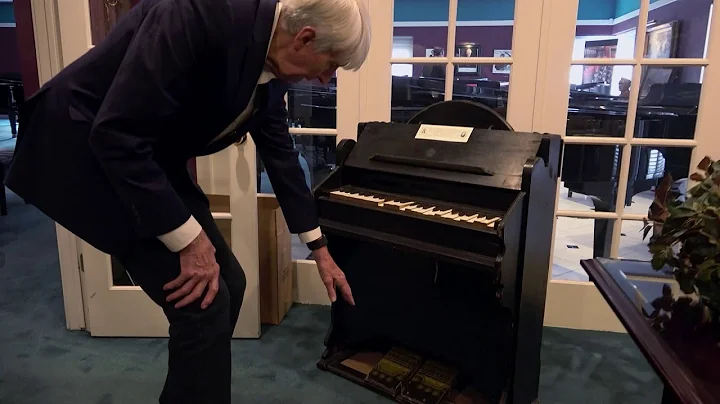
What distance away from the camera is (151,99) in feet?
3.29

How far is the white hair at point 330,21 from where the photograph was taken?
112 cm

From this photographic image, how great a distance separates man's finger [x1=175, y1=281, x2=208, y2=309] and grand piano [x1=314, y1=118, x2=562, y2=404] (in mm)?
722

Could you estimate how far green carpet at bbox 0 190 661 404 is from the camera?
6.34 feet

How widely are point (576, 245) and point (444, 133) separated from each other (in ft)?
8.62

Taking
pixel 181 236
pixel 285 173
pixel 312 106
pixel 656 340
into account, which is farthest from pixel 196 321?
pixel 312 106

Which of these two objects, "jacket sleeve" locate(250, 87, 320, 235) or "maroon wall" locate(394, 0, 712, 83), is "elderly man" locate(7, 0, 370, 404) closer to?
"jacket sleeve" locate(250, 87, 320, 235)

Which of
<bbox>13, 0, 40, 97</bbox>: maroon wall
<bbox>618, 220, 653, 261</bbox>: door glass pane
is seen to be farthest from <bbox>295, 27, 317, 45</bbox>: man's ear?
<bbox>618, 220, 653, 261</bbox>: door glass pane

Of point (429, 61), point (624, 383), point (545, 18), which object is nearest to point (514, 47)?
point (545, 18)

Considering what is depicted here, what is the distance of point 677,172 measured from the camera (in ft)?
9.25

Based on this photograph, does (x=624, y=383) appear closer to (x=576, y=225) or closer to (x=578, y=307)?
(x=578, y=307)

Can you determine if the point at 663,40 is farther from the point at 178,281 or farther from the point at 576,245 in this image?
the point at 178,281

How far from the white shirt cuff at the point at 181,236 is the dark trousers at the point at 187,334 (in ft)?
0.14

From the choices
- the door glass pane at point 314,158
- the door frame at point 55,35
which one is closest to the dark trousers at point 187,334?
the door frame at point 55,35

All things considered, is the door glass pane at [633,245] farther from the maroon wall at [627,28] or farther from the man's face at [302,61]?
the man's face at [302,61]
